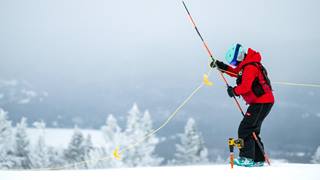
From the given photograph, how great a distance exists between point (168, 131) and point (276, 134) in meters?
37.2

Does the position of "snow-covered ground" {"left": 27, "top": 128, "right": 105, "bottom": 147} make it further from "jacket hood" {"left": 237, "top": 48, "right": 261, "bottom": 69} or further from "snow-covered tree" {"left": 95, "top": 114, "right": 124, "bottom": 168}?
"jacket hood" {"left": 237, "top": 48, "right": 261, "bottom": 69}

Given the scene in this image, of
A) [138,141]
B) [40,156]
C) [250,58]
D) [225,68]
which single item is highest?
[138,141]

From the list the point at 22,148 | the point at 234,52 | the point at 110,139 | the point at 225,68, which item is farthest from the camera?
the point at 110,139

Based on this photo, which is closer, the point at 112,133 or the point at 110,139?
the point at 110,139

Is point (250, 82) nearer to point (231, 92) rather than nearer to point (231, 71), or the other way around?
point (231, 92)

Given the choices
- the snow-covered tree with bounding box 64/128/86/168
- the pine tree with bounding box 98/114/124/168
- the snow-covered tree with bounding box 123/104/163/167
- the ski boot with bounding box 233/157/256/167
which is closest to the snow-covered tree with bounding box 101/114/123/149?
the pine tree with bounding box 98/114/124/168

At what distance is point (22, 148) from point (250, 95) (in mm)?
51861

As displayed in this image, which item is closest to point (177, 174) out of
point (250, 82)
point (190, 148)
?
point (250, 82)

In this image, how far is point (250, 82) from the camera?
7.23 metres

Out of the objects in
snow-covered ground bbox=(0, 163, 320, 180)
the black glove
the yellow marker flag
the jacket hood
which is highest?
the black glove

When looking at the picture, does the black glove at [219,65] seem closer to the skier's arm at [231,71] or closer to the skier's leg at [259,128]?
the skier's arm at [231,71]

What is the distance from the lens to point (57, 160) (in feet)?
203

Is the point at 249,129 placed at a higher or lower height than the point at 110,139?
lower

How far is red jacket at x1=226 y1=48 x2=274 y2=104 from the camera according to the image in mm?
7242
